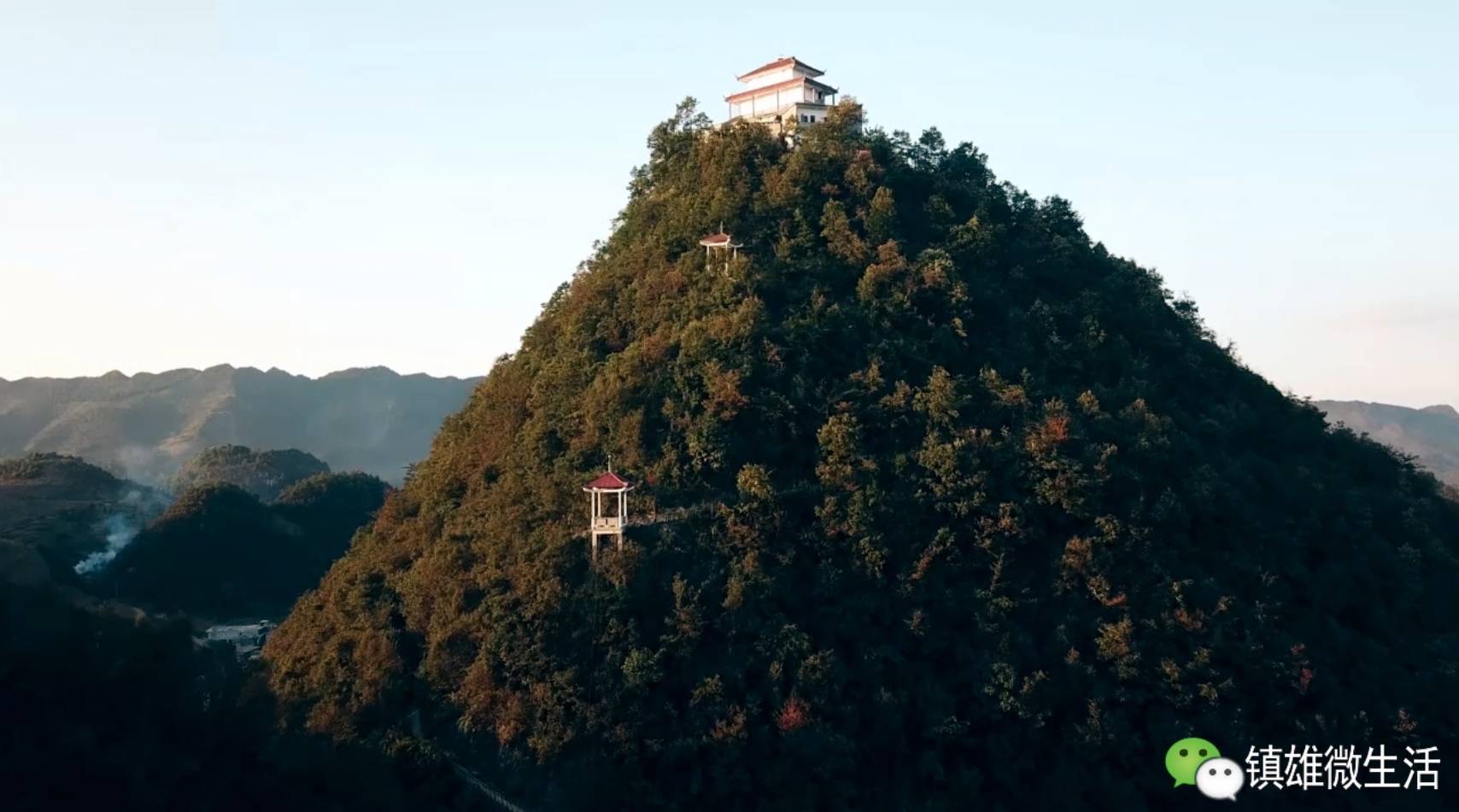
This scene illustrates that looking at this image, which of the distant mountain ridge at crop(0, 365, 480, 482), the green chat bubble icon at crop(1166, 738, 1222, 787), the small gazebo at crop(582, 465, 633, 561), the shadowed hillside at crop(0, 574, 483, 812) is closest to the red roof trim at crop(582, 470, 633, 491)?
the small gazebo at crop(582, 465, 633, 561)

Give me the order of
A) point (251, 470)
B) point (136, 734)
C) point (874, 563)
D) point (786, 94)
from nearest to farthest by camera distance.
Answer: point (136, 734), point (874, 563), point (786, 94), point (251, 470)

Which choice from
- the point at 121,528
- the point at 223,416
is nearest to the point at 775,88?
the point at 121,528

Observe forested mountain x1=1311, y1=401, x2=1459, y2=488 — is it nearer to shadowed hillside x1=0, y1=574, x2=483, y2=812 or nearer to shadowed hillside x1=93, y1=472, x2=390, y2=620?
shadowed hillside x1=93, y1=472, x2=390, y2=620

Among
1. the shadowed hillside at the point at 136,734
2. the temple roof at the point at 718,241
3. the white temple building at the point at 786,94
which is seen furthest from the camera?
the white temple building at the point at 786,94

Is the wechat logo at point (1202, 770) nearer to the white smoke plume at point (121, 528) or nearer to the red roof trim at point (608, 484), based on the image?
the red roof trim at point (608, 484)

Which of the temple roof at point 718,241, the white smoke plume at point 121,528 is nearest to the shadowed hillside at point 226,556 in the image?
the white smoke plume at point 121,528

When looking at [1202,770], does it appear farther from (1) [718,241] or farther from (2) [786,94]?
(2) [786,94]
